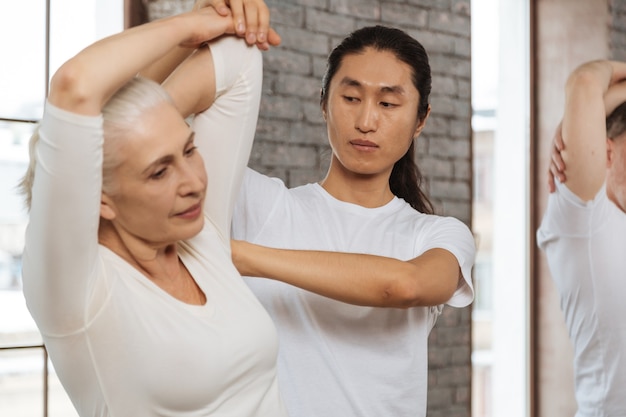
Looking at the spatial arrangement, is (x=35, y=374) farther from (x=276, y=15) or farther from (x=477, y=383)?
(x=477, y=383)

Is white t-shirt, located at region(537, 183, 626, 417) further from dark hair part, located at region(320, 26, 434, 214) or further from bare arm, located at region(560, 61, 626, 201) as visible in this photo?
dark hair part, located at region(320, 26, 434, 214)

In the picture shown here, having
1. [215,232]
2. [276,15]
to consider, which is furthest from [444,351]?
[215,232]

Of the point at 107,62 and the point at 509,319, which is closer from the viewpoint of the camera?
the point at 107,62

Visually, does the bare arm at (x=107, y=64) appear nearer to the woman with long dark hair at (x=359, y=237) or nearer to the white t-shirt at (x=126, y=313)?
the white t-shirt at (x=126, y=313)

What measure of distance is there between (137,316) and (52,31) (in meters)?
2.09

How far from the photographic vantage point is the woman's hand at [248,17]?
1426 millimetres

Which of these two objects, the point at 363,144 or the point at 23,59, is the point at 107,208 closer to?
the point at 363,144

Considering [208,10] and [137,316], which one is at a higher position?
[208,10]

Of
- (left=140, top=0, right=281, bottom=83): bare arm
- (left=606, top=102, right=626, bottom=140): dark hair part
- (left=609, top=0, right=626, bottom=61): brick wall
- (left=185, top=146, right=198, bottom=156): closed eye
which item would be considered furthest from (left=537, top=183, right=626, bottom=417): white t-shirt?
(left=609, top=0, right=626, bottom=61): brick wall

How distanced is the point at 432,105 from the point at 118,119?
294 cm

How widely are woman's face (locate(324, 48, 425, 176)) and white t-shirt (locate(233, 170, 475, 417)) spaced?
134 millimetres

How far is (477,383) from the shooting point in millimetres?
4520

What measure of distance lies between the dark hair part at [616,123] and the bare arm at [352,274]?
1.01 metres

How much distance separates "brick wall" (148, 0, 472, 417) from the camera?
3.49 metres
